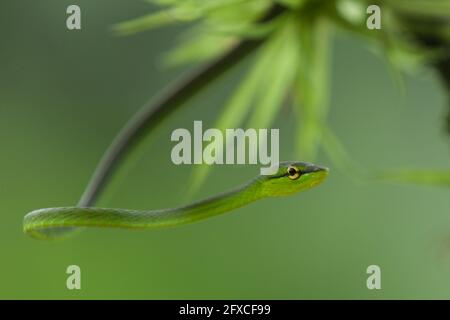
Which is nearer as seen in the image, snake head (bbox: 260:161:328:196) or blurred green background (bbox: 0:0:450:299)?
snake head (bbox: 260:161:328:196)

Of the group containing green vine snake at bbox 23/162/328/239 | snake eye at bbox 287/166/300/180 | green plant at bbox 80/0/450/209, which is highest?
green plant at bbox 80/0/450/209

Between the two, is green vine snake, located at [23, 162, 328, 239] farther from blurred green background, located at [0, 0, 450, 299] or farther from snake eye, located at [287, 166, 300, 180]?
blurred green background, located at [0, 0, 450, 299]

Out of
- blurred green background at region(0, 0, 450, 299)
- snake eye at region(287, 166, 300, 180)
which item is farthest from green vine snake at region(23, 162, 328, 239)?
blurred green background at region(0, 0, 450, 299)

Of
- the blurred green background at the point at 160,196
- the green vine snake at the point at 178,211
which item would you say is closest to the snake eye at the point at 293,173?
the green vine snake at the point at 178,211

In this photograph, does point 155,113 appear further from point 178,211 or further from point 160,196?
point 160,196

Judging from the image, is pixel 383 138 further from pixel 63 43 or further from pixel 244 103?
pixel 244 103

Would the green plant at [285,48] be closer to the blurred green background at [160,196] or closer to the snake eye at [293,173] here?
the snake eye at [293,173]
